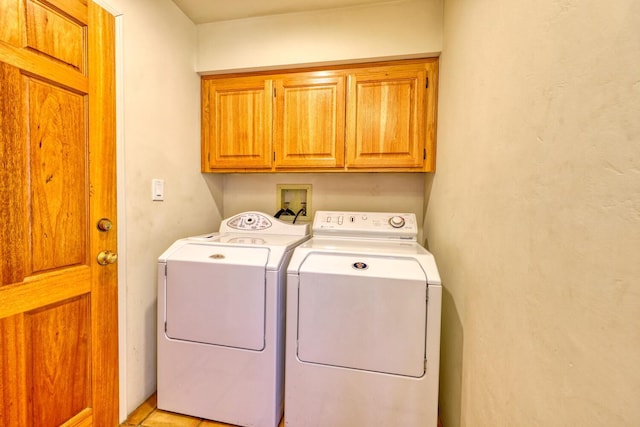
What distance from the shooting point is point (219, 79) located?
6.63ft

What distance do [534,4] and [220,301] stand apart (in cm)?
161

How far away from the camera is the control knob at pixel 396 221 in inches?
70.8

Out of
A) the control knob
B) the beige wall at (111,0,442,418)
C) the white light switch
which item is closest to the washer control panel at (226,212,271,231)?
the beige wall at (111,0,442,418)

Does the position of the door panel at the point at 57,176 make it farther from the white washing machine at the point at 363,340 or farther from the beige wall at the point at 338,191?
the beige wall at the point at 338,191

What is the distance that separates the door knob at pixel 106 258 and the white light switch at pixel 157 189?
0.40 m

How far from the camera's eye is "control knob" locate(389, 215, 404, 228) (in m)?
1.80

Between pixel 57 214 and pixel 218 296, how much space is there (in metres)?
0.76

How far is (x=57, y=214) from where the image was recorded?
1.12 m

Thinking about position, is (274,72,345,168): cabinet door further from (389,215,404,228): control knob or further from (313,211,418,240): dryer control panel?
(389,215,404,228): control knob

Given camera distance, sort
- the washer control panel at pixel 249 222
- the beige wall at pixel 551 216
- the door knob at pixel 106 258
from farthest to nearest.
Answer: the washer control panel at pixel 249 222 → the door knob at pixel 106 258 → the beige wall at pixel 551 216

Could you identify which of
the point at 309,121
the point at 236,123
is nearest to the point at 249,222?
the point at 236,123

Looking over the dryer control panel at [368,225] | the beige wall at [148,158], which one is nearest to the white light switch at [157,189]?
the beige wall at [148,158]

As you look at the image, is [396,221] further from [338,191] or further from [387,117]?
[387,117]

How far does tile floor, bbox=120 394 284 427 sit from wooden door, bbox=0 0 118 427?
0.10 metres
